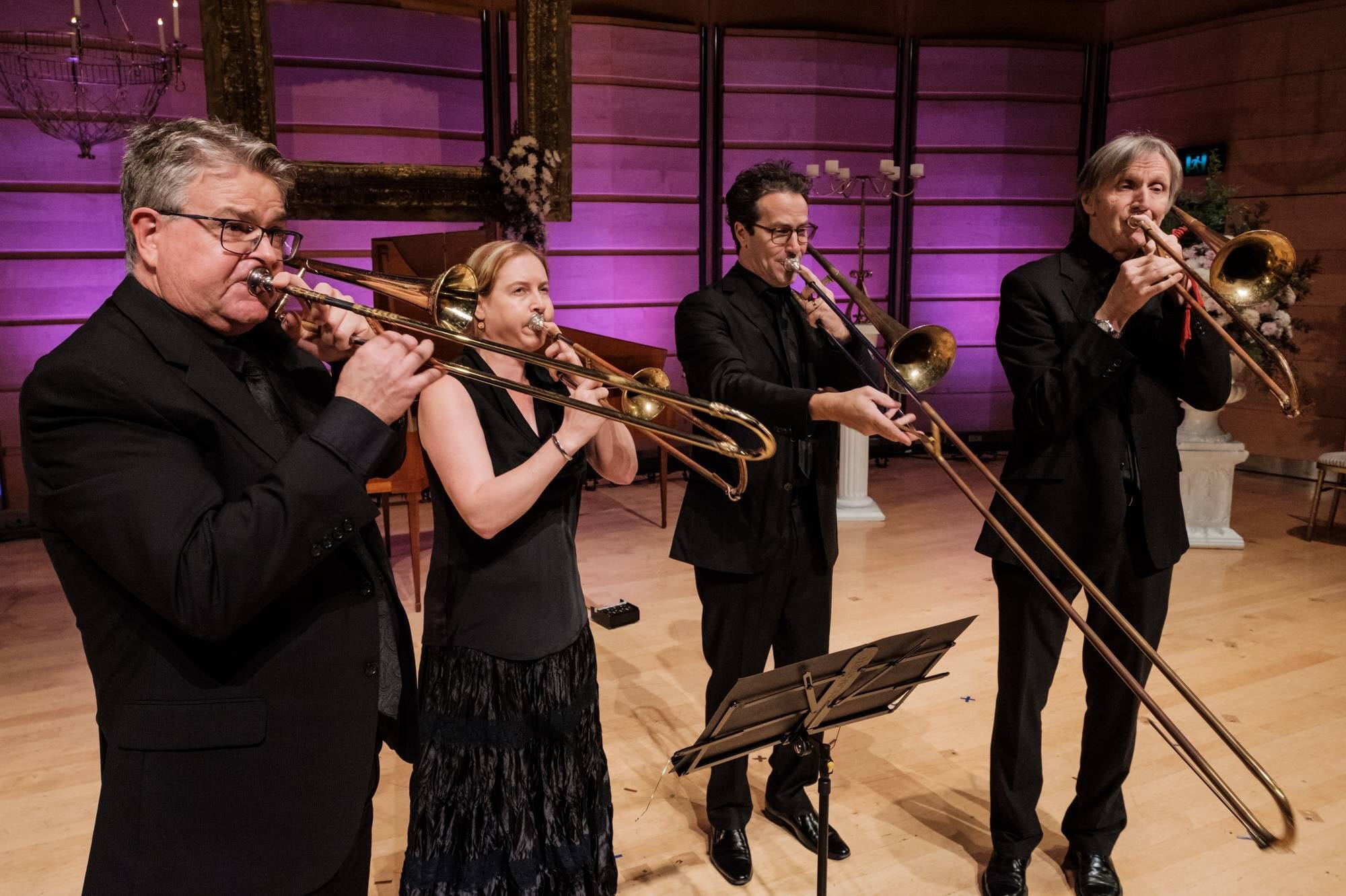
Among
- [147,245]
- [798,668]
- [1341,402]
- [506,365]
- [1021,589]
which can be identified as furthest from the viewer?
[1341,402]

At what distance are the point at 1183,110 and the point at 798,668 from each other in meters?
7.72

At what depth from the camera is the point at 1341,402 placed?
23.6 feet

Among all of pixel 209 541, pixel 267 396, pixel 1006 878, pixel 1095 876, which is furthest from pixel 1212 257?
pixel 209 541

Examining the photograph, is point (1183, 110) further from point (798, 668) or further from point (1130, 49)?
point (798, 668)

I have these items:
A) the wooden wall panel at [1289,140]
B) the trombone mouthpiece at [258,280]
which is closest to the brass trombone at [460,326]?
the trombone mouthpiece at [258,280]

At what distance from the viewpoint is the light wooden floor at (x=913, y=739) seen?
2.70 meters

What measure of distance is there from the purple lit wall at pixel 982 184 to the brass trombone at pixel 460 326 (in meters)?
6.62

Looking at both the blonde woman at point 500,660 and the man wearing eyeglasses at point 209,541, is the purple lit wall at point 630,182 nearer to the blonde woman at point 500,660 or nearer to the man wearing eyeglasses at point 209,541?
the blonde woman at point 500,660

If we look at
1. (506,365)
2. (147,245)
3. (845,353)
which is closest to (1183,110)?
(845,353)

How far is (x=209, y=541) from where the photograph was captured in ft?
4.05

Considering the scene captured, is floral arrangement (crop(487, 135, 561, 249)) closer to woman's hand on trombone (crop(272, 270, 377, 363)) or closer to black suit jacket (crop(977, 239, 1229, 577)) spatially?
black suit jacket (crop(977, 239, 1229, 577))

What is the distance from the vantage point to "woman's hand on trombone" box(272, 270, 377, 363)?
5.22 ft

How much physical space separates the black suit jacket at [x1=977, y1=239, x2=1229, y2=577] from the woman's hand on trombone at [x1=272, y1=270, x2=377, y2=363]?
156 centimetres

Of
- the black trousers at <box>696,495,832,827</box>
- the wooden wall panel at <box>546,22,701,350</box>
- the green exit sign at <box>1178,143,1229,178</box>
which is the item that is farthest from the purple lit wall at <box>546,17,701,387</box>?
the black trousers at <box>696,495,832,827</box>
